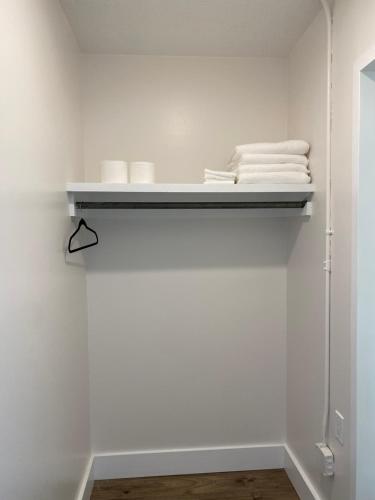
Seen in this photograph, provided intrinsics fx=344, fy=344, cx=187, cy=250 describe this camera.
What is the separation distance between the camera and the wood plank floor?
1.84 metres

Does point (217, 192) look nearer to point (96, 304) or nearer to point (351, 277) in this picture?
point (351, 277)

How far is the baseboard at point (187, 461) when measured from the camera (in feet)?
6.52

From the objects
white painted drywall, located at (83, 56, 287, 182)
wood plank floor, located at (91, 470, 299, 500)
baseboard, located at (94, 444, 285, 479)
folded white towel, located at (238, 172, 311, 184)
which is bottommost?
wood plank floor, located at (91, 470, 299, 500)

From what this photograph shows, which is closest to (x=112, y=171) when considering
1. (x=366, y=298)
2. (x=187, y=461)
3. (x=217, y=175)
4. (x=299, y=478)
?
(x=217, y=175)

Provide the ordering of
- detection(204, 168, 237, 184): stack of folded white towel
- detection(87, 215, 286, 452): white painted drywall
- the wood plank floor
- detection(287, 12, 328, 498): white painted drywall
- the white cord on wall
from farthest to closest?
detection(87, 215, 286, 452): white painted drywall
the wood plank floor
detection(204, 168, 237, 184): stack of folded white towel
detection(287, 12, 328, 498): white painted drywall
the white cord on wall

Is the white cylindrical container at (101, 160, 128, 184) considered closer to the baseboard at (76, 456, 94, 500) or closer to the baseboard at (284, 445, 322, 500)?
the baseboard at (76, 456, 94, 500)

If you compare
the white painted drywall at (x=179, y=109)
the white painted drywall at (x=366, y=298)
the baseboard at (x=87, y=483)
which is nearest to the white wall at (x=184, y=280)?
the white painted drywall at (x=179, y=109)

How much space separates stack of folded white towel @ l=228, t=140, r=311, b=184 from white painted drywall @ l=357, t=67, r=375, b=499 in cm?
42

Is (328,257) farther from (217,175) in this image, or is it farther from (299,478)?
(299,478)

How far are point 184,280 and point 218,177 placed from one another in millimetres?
641

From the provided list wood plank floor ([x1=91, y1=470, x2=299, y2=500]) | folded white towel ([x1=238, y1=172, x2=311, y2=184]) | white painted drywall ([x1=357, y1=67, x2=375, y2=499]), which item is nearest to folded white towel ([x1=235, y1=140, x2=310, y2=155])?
folded white towel ([x1=238, y1=172, x2=311, y2=184])

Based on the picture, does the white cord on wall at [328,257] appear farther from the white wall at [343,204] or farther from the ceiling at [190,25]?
the ceiling at [190,25]

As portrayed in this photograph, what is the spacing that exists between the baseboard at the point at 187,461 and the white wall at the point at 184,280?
0.15 ft

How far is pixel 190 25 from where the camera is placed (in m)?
1.61
